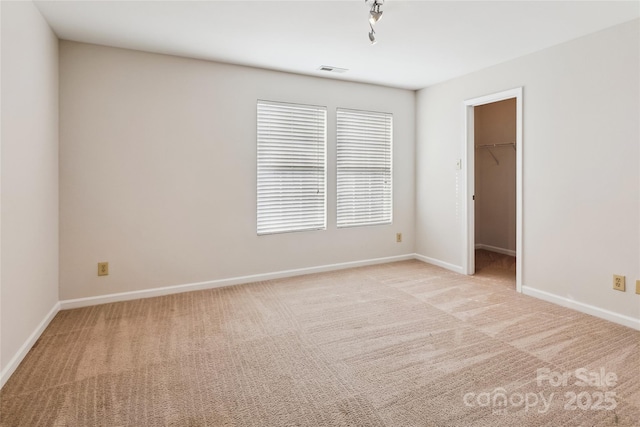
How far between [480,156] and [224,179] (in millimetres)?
4313

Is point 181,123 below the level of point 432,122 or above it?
below

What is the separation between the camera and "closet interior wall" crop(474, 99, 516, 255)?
211 inches

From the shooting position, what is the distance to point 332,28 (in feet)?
9.48

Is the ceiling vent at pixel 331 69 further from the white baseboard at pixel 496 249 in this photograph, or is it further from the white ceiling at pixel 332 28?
the white baseboard at pixel 496 249

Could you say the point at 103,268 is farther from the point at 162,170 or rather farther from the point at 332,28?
the point at 332,28

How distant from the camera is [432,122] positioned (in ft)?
15.5

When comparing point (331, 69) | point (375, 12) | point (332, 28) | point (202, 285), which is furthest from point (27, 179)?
point (331, 69)

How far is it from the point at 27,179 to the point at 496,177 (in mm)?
5879

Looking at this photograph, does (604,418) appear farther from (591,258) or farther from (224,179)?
(224,179)

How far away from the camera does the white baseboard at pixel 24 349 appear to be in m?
2.04

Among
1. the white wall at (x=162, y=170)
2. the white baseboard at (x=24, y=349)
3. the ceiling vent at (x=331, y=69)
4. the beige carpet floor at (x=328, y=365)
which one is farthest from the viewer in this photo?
the ceiling vent at (x=331, y=69)

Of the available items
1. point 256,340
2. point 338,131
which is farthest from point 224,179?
point 256,340

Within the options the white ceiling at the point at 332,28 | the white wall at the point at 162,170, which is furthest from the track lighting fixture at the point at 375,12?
the white wall at the point at 162,170

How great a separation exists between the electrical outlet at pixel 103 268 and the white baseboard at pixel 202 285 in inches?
8.6
